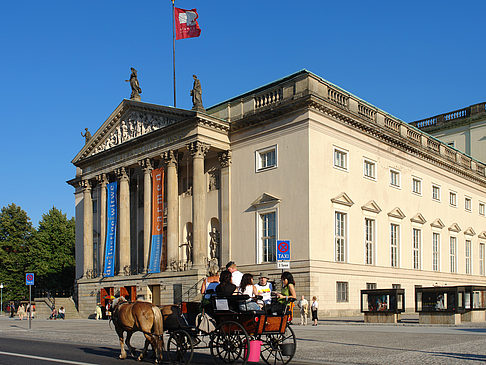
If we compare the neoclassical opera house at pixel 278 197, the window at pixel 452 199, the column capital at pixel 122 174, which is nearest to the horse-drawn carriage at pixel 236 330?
the neoclassical opera house at pixel 278 197

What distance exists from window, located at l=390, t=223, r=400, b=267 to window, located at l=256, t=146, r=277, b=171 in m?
10.2

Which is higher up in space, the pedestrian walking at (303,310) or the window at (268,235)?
the window at (268,235)

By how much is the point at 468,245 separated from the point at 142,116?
30479 millimetres

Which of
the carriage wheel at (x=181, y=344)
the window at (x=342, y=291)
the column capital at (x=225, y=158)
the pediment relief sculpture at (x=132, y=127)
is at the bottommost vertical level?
the window at (x=342, y=291)

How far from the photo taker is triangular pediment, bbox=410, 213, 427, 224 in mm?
40963

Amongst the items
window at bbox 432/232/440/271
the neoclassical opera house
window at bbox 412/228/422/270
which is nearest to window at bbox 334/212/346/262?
the neoclassical opera house

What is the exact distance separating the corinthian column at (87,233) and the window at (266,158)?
18972 mm

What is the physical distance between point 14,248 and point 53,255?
23.7ft

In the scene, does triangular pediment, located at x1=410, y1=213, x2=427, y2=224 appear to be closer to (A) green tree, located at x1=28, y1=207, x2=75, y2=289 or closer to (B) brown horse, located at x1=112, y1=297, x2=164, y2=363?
(B) brown horse, located at x1=112, y1=297, x2=164, y2=363

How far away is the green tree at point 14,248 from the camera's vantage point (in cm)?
7076

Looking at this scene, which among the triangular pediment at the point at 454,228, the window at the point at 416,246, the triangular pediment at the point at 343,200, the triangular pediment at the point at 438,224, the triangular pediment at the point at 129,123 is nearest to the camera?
the triangular pediment at the point at 343,200

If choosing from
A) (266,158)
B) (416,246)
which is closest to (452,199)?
(416,246)

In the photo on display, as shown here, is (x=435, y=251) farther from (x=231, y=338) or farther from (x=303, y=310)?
(x=231, y=338)

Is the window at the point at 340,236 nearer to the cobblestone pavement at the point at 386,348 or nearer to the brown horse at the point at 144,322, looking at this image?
the cobblestone pavement at the point at 386,348
